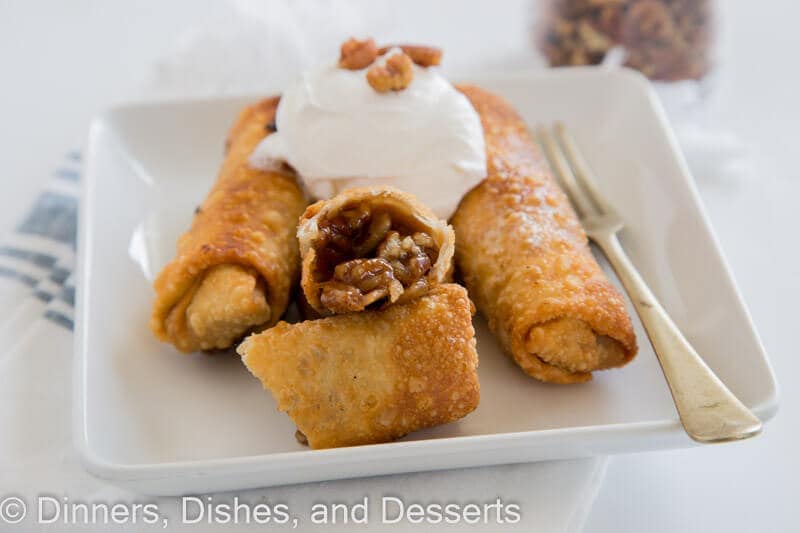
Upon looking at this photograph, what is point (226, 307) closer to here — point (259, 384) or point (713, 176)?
point (259, 384)

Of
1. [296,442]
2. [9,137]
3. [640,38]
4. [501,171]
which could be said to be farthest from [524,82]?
[9,137]

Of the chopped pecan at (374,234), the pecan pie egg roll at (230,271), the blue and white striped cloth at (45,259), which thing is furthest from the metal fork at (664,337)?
the blue and white striped cloth at (45,259)

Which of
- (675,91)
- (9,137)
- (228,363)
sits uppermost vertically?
(675,91)

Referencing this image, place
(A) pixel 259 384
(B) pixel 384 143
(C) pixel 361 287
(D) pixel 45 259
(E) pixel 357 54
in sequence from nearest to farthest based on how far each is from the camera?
(C) pixel 361 287 < (A) pixel 259 384 < (B) pixel 384 143 < (E) pixel 357 54 < (D) pixel 45 259

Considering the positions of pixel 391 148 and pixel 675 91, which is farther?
pixel 675 91

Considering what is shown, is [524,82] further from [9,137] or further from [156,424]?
[9,137]

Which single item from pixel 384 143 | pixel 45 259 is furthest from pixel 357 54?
pixel 45 259
